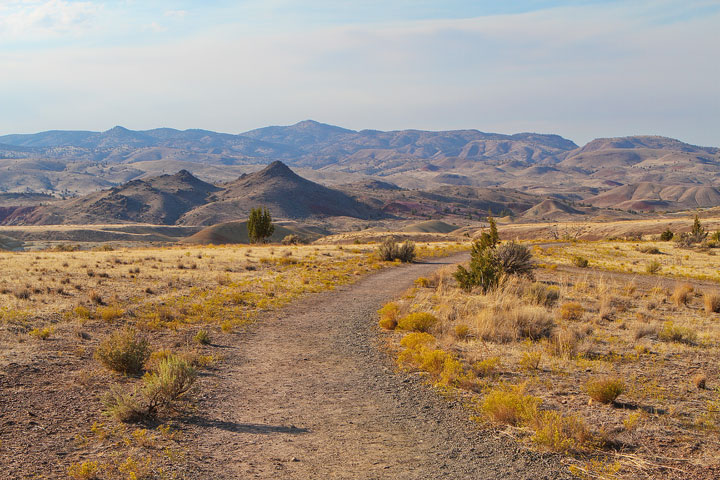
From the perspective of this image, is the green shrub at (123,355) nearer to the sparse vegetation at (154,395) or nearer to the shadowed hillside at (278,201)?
the sparse vegetation at (154,395)

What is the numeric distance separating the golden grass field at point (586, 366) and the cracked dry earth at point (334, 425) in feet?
1.54

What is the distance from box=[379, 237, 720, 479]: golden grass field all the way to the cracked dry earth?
47 centimetres

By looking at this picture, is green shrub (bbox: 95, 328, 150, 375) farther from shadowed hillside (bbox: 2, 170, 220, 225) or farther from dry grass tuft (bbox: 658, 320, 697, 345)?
shadowed hillside (bbox: 2, 170, 220, 225)

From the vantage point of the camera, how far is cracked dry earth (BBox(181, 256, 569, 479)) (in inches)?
203

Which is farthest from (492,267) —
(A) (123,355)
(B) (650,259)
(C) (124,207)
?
(C) (124,207)

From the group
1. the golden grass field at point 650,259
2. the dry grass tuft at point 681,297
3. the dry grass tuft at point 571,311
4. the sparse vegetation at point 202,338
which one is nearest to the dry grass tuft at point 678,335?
the dry grass tuft at point 571,311

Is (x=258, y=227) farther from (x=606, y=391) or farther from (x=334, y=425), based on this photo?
(x=606, y=391)

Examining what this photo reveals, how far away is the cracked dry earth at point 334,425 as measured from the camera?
5.17 m

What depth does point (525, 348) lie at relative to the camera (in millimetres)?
9727

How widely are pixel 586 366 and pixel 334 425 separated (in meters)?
4.90

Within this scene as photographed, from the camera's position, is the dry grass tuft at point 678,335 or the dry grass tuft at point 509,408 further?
the dry grass tuft at point 678,335

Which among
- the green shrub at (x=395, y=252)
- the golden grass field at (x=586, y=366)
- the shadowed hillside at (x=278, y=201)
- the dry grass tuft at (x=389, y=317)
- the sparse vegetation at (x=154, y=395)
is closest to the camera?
the golden grass field at (x=586, y=366)

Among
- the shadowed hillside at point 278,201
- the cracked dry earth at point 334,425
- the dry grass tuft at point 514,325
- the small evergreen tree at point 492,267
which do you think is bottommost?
the cracked dry earth at point 334,425

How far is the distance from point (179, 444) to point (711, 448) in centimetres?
612
